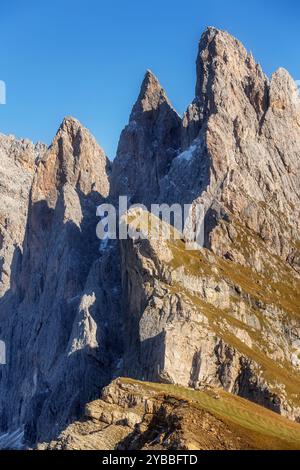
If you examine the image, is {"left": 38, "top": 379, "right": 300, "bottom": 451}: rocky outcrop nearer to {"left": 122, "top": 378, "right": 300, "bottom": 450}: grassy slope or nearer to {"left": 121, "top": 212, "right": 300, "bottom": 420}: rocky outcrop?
{"left": 122, "top": 378, "right": 300, "bottom": 450}: grassy slope

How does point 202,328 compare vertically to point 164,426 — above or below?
above

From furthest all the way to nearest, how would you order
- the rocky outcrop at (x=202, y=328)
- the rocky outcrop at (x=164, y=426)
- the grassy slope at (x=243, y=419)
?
the rocky outcrop at (x=202, y=328)
the grassy slope at (x=243, y=419)
the rocky outcrop at (x=164, y=426)

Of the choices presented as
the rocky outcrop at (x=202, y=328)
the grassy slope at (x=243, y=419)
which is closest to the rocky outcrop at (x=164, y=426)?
the grassy slope at (x=243, y=419)

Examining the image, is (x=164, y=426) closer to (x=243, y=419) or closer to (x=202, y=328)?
(x=243, y=419)

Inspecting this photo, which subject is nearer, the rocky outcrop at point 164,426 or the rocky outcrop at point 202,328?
the rocky outcrop at point 164,426

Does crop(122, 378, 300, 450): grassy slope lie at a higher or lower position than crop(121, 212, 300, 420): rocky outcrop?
lower

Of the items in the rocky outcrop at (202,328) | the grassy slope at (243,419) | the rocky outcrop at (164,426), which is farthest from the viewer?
the rocky outcrop at (202,328)

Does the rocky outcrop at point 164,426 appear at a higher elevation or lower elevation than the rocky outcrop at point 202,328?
lower

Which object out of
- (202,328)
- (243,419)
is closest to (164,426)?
(243,419)

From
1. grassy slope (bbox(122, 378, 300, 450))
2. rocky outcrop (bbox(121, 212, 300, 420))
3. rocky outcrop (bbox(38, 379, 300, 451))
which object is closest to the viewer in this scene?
rocky outcrop (bbox(38, 379, 300, 451))

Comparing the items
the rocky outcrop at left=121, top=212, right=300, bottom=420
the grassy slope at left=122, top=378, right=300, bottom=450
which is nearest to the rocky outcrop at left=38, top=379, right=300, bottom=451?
the grassy slope at left=122, top=378, right=300, bottom=450

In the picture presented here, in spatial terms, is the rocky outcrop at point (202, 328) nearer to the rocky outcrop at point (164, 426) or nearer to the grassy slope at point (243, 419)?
the grassy slope at point (243, 419)

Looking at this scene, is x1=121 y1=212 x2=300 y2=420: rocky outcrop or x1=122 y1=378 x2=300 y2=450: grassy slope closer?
x1=122 y1=378 x2=300 y2=450: grassy slope
